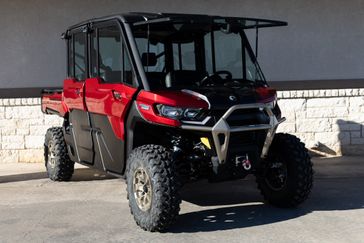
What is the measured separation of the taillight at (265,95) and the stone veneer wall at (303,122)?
133 inches

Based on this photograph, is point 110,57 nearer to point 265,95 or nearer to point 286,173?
point 265,95

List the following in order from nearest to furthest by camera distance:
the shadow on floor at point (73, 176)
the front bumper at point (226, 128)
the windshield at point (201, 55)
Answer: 1. the front bumper at point (226, 128)
2. the windshield at point (201, 55)
3. the shadow on floor at point (73, 176)

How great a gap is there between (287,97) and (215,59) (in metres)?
3.23

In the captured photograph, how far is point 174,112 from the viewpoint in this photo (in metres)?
5.34

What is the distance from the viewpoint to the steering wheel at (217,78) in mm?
6125

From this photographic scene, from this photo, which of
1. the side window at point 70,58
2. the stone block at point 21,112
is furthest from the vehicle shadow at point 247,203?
the stone block at point 21,112

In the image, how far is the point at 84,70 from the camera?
Result: 686cm

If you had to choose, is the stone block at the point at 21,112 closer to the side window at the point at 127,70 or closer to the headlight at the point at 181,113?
the side window at the point at 127,70

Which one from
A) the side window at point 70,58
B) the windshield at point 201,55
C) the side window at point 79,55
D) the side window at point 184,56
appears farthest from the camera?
the side window at point 70,58

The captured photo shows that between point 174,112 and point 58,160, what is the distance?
3050mm

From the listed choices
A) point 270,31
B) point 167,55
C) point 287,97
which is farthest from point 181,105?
point 270,31

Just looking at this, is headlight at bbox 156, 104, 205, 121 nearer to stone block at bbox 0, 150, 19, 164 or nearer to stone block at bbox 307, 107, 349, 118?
stone block at bbox 307, 107, 349, 118

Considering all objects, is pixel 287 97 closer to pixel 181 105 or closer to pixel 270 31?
pixel 270 31

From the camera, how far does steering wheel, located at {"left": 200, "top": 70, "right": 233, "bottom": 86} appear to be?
612cm
